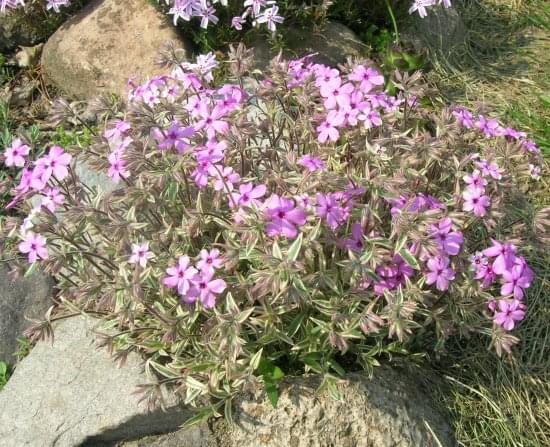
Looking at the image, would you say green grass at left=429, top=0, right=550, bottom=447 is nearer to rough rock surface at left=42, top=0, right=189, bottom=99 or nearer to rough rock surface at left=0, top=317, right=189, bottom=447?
rough rock surface at left=0, top=317, right=189, bottom=447

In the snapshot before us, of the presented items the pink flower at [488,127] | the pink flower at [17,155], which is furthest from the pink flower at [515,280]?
A: the pink flower at [17,155]

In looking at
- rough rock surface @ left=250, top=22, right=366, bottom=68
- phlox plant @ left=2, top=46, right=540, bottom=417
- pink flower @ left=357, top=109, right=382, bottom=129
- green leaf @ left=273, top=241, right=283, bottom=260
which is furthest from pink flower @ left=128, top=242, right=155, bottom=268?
rough rock surface @ left=250, top=22, right=366, bottom=68

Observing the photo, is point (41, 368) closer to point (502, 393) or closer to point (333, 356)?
point (333, 356)

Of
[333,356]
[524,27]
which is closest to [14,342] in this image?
[333,356]


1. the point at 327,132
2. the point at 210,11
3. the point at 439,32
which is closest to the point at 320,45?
Result: the point at 210,11

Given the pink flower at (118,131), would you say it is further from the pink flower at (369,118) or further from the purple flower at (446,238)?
the purple flower at (446,238)

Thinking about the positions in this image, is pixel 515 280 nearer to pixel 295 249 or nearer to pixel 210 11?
pixel 295 249
